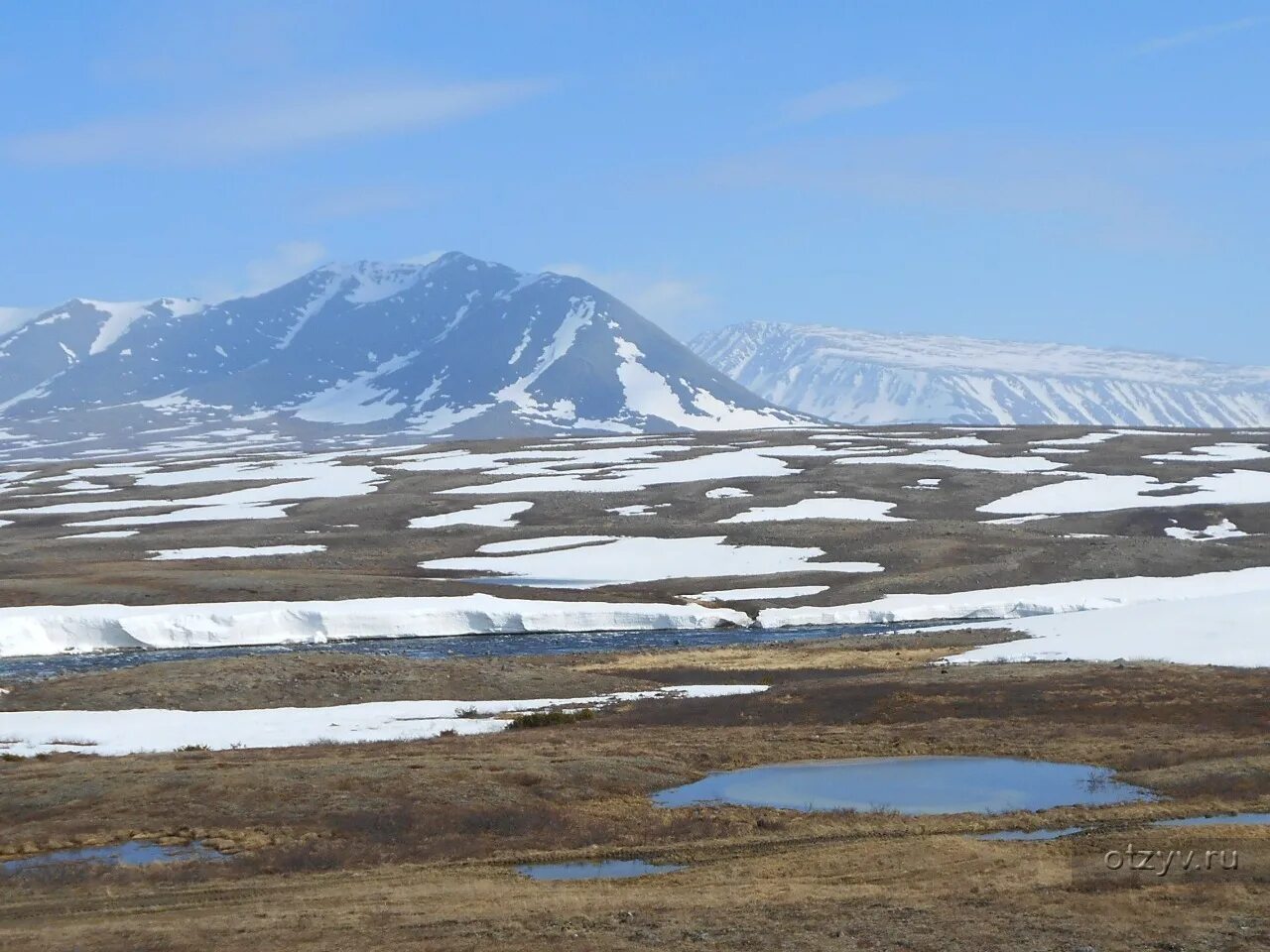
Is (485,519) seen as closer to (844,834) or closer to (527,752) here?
(527,752)

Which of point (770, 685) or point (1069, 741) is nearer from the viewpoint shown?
point (1069, 741)

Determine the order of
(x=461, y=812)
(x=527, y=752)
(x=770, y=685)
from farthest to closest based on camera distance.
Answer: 1. (x=770, y=685)
2. (x=527, y=752)
3. (x=461, y=812)

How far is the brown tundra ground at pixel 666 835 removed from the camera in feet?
62.3

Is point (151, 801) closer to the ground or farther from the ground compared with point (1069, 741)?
farther from the ground

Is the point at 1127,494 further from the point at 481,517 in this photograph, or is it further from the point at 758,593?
the point at 481,517

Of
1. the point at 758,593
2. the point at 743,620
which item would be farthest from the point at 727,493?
the point at 743,620

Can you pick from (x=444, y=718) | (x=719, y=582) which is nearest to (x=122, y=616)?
(x=444, y=718)

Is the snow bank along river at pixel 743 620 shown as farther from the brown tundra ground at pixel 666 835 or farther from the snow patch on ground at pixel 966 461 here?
the snow patch on ground at pixel 966 461

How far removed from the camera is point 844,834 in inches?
985

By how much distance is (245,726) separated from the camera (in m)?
40.9

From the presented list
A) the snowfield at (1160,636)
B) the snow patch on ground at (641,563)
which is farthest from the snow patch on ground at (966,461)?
the snowfield at (1160,636)

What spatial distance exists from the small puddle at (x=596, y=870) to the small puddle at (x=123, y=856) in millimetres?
5749

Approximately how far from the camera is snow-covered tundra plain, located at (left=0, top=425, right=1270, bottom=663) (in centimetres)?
6769

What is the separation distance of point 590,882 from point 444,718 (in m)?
21.0
